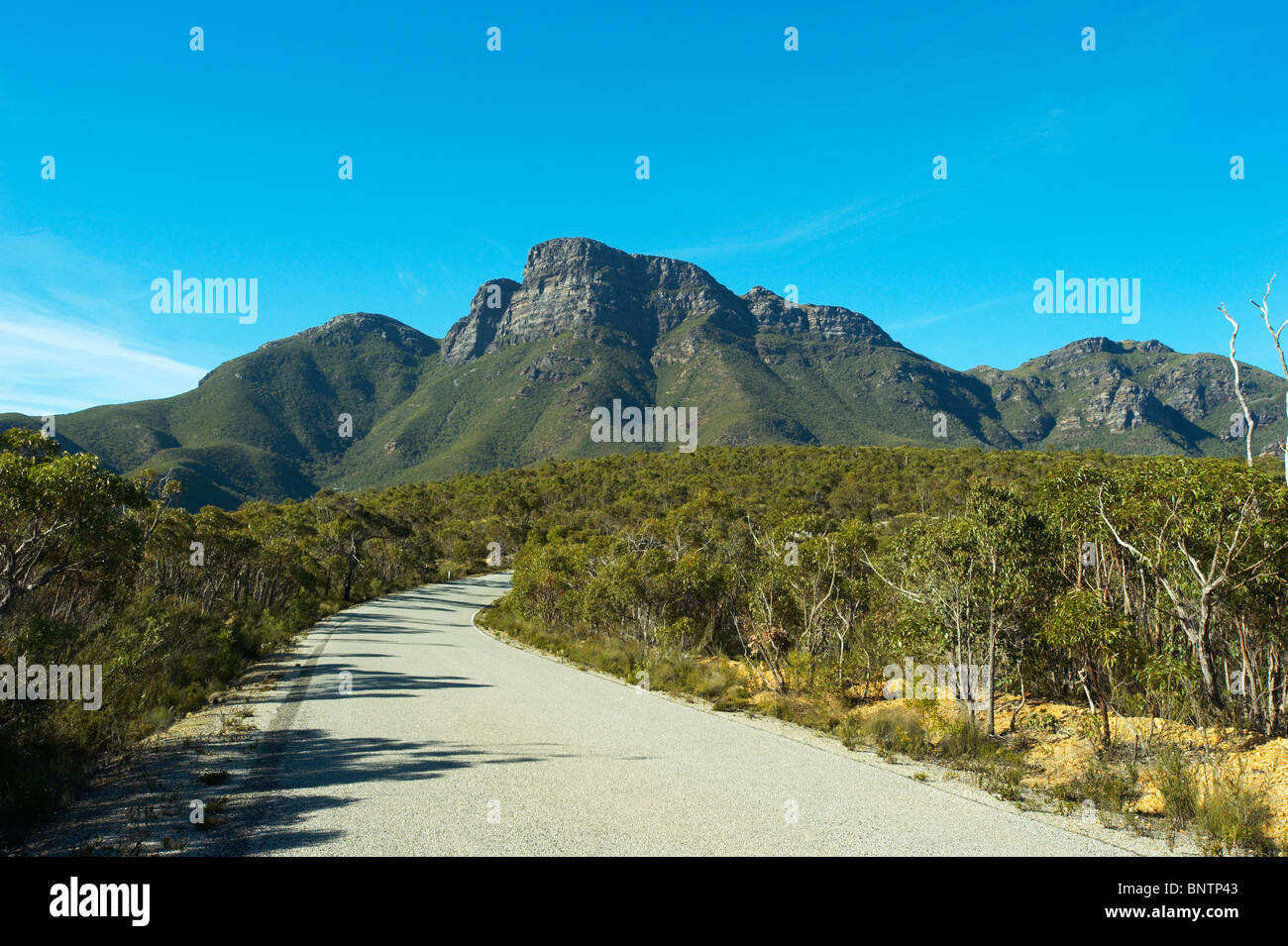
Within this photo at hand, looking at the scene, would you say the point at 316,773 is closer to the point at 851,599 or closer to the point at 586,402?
the point at 851,599

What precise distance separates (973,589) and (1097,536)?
1.79 m

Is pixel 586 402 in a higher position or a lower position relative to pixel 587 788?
higher

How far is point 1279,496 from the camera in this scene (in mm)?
7391

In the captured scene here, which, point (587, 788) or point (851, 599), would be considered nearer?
point (587, 788)

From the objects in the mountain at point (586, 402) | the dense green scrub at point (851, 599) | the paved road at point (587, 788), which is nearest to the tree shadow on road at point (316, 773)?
the paved road at point (587, 788)

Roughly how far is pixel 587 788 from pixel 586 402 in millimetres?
121752

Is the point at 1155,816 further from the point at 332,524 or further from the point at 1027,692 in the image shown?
the point at 332,524

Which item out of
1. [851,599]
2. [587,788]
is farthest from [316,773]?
[851,599]

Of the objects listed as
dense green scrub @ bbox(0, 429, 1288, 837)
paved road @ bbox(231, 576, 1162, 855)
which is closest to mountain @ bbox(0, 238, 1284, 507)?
dense green scrub @ bbox(0, 429, 1288, 837)

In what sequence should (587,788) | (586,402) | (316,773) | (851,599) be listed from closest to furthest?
(587,788) < (316,773) < (851,599) < (586,402)

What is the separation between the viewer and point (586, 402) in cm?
12675

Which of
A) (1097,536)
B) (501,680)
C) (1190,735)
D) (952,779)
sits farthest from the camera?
(501,680)

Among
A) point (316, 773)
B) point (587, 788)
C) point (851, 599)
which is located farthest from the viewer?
point (851, 599)

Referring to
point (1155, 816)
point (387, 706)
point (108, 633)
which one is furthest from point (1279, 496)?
point (108, 633)
